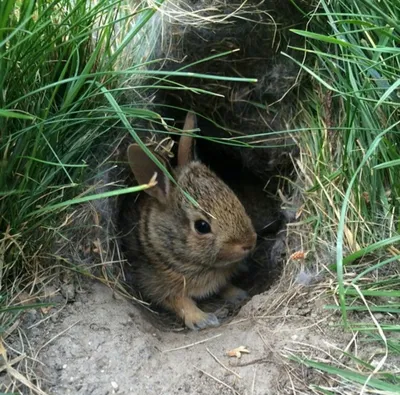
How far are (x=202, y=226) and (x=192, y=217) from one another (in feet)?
0.30

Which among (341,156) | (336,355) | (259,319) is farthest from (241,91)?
(336,355)

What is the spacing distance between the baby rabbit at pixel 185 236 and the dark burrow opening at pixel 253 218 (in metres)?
0.09

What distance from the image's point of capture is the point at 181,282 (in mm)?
3945

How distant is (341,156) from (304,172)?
1.20 feet

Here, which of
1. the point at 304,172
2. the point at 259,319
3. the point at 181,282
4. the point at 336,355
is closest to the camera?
the point at 336,355

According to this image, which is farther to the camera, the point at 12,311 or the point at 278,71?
the point at 278,71

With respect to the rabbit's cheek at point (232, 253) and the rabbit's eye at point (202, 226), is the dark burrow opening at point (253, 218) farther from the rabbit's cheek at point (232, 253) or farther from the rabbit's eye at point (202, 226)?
the rabbit's eye at point (202, 226)

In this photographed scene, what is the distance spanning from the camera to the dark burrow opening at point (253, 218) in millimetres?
3971

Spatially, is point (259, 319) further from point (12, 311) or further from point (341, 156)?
point (12, 311)

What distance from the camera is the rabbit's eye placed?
3.69 m

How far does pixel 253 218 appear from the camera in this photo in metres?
4.74

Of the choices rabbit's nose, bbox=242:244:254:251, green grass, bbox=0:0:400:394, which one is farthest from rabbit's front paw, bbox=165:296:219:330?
green grass, bbox=0:0:400:394

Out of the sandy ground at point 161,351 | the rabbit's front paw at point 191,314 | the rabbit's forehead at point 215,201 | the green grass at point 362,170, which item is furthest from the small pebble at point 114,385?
the rabbit's forehead at point 215,201

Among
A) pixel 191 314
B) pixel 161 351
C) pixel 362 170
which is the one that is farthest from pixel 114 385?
pixel 362 170
